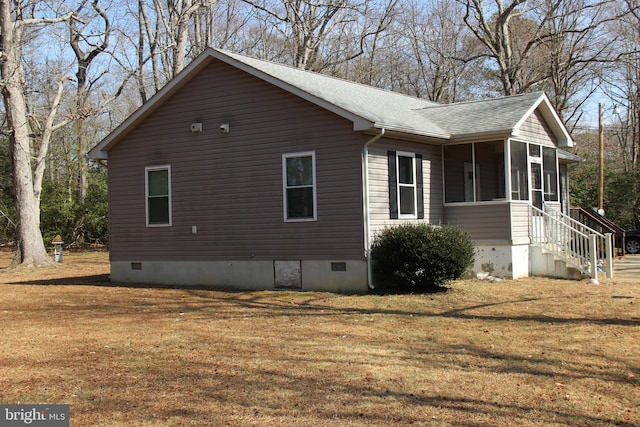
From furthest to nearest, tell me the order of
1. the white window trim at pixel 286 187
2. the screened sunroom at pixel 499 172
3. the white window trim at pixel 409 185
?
the screened sunroom at pixel 499 172, the white window trim at pixel 409 185, the white window trim at pixel 286 187

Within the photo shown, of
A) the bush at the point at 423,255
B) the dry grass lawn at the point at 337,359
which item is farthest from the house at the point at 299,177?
the dry grass lawn at the point at 337,359

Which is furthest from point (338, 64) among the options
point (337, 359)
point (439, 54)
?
point (337, 359)

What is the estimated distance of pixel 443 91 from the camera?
37188 millimetres

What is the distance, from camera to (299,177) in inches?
562

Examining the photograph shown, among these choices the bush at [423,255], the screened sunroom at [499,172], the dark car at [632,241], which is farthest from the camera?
the dark car at [632,241]

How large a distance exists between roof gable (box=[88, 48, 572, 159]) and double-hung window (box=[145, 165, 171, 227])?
1348mm

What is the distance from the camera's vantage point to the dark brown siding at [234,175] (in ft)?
45.2

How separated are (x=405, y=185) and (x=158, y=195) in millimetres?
6125

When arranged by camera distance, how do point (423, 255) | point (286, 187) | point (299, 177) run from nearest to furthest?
point (423, 255)
point (299, 177)
point (286, 187)

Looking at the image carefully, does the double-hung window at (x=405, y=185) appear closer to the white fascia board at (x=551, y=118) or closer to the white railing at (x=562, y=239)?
the white fascia board at (x=551, y=118)

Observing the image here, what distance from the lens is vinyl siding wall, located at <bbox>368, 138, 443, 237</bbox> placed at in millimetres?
13641

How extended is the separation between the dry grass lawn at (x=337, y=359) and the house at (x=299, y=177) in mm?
1820

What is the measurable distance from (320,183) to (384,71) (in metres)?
25.3

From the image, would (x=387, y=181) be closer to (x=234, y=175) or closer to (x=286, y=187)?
(x=286, y=187)
